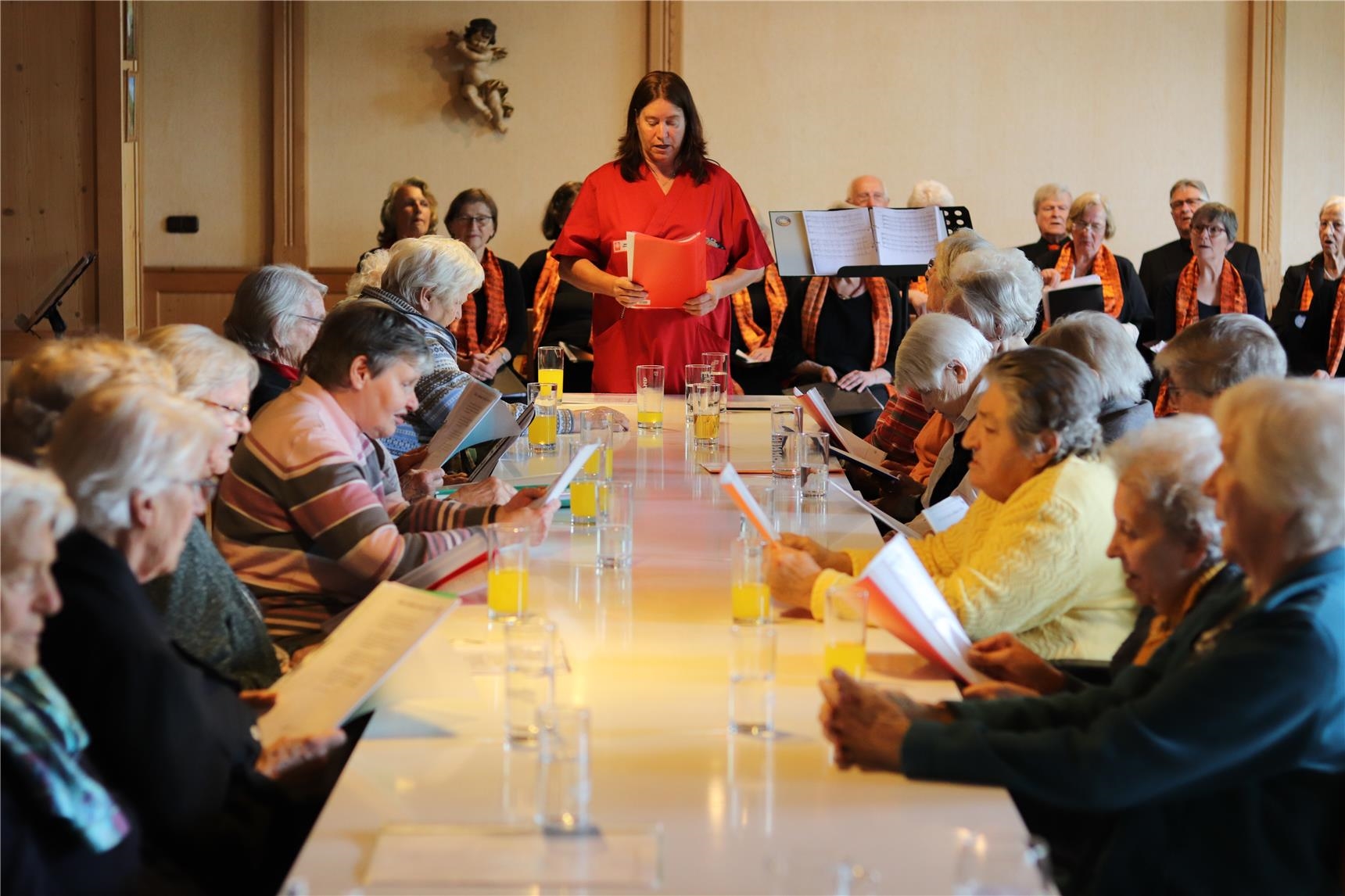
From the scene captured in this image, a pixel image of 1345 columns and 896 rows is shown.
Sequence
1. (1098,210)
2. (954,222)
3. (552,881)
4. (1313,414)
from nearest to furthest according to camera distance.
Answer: (552,881) → (1313,414) → (954,222) → (1098,210)

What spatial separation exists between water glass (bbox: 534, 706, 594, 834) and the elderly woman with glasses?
6.29m

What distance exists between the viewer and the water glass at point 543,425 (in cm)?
398

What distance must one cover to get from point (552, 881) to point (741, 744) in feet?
1.28

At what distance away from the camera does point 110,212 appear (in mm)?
7852

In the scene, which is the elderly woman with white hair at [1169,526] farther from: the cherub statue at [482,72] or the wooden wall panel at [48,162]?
the cherub statue at [482,72]

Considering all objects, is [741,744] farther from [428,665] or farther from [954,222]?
[954,222]

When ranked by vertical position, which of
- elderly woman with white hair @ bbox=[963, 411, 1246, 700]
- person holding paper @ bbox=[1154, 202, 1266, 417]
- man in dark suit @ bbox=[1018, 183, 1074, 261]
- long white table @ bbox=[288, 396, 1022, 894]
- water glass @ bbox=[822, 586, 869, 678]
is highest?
man in dark suit @ bbox=[1018, 183, 1074, 261]

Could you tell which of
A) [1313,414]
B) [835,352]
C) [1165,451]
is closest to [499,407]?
[1165,451]

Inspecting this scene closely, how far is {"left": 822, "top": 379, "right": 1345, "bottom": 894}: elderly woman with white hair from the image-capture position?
150cm

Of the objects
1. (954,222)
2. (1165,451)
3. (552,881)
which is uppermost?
(954,222)

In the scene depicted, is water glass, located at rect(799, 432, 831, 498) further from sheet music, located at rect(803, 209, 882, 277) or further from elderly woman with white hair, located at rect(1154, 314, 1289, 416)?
sheet music, located at rect(803, 209, 882, 277)

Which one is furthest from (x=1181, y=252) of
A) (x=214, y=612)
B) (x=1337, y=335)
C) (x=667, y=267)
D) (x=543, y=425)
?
(x=214, y=612)

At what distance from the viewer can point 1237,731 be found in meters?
1.49

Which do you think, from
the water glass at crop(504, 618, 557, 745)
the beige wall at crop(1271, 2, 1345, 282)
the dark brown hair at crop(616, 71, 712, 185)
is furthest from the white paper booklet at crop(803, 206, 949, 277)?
the water glass at crop(504, 618, 557, 745)
